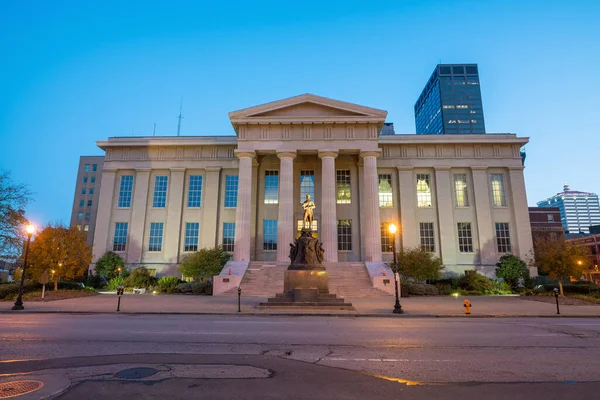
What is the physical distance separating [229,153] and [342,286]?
67.7 feet

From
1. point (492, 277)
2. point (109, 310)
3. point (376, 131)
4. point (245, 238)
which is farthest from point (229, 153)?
point (492, 277)

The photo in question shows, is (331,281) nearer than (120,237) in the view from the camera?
Yes

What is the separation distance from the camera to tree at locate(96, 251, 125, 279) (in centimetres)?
3510

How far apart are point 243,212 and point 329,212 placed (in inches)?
308

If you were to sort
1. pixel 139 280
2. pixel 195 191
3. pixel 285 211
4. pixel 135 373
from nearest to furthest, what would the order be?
pixel 135 373
pixel 139 280
pixel 285 211
pixel 195 191

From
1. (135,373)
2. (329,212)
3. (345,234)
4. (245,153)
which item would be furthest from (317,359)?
(345,234)

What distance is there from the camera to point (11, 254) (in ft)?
92.5

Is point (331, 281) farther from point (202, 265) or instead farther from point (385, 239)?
point (385, 239)

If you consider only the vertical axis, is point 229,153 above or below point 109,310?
above

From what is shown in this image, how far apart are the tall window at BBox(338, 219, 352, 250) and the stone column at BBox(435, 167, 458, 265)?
9691 millimetres

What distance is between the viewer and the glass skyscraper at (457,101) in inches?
6324

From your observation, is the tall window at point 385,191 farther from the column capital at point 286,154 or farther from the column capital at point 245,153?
the column capital at point 245,153

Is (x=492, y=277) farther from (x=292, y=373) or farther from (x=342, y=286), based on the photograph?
(x=292, y=373)

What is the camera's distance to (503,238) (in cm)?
3731
